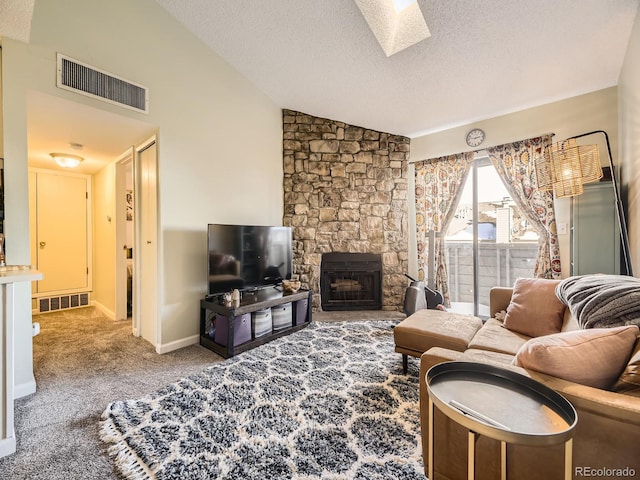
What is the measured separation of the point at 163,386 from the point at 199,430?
27.2 inches

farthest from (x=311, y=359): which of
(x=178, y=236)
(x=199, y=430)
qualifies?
(x=178, y=236)

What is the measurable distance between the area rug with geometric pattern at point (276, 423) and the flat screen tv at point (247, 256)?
0.85m

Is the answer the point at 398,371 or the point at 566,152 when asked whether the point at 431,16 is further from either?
the point at 398,371

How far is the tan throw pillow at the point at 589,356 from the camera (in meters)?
0.98

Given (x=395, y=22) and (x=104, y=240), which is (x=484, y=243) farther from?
(x=104, y=240)

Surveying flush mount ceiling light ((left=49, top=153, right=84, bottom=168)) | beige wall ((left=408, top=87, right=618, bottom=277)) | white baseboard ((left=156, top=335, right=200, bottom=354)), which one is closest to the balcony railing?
beige wall ((left=408, top=87, right=618, bottom=277))

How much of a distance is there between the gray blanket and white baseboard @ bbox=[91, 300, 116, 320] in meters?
4.67

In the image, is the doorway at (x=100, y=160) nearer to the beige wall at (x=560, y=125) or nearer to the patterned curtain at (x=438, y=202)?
the patterned curtain at (x=438, y=202)

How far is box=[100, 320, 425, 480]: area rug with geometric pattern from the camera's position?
1299 mm

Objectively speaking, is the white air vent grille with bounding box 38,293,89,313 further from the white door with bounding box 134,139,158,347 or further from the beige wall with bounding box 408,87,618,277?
the beige wall with bounding box 408,87,618,277

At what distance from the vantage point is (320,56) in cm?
287

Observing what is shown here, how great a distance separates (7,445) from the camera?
4.57 ft

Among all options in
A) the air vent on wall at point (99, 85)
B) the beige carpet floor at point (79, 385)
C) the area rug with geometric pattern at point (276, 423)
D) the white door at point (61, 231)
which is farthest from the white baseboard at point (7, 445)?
the white door at point (61, 231)

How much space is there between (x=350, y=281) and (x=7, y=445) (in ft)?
11.3
